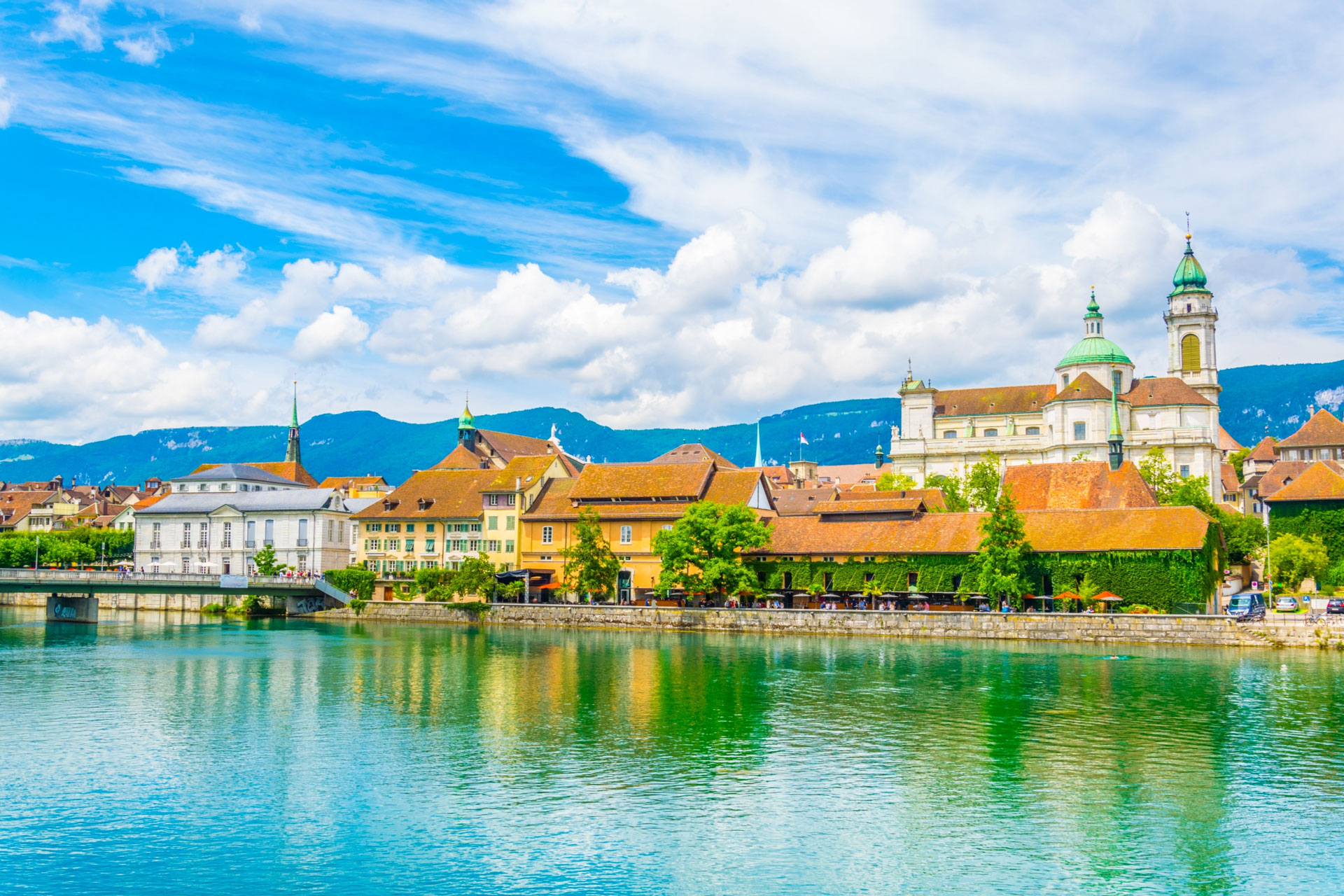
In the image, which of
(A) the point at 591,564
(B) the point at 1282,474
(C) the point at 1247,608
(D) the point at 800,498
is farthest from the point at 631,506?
(B) the point at 1282,474

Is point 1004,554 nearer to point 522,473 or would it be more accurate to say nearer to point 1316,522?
point 1316,522

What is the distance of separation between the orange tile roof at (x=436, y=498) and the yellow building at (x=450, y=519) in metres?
0.06

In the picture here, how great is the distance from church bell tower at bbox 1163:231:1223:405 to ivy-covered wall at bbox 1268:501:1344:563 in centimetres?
7377

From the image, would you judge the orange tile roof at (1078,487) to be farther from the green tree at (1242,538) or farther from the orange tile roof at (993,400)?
the orange tile roof at (993,400)

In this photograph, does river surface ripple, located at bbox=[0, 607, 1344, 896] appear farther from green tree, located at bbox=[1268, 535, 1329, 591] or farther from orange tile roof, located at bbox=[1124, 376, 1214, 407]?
orange tile roof, located at bbox=[1124, 376, 1214, 407]

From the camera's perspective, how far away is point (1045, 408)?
13288cm

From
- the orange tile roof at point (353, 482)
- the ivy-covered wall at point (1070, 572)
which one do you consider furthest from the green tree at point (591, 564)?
the orange tile roof at point (353, 482)

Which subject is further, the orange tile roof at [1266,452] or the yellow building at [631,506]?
the orange tile roof at [1266,452]

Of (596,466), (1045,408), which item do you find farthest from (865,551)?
(1045,408)

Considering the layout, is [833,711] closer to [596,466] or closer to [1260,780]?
[1260,780]

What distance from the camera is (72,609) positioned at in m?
85.4

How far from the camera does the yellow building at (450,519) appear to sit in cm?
9056

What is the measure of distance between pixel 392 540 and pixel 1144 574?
58.1 m

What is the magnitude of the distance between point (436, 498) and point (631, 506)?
1931 centimetres
